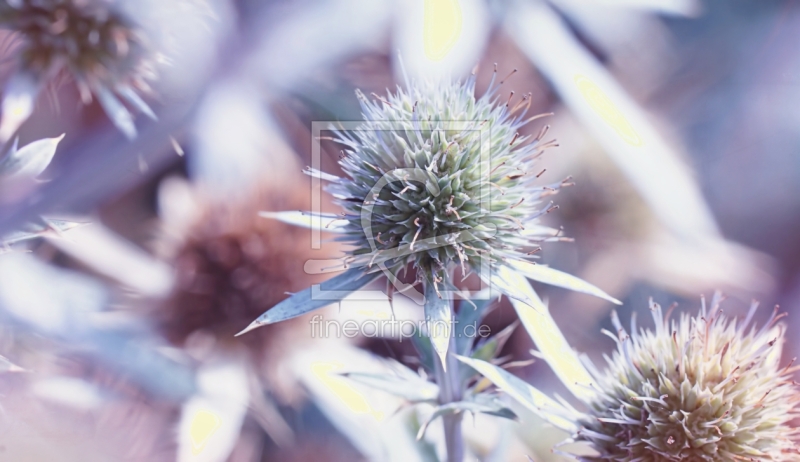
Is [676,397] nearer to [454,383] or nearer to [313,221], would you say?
[454,383]

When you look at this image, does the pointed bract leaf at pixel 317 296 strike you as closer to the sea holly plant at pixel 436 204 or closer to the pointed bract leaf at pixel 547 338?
the sea holly plant at pixel 436 204

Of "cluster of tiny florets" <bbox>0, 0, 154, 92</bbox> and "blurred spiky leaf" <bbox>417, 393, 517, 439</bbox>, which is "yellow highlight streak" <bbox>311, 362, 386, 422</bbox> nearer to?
"blurred spiky leaf" <bbox>417, 393, 517, 439</bbox>

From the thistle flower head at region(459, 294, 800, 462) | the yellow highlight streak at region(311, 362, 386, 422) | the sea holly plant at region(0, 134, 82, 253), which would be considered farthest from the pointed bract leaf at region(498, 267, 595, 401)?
the sea holly plant at region(0, 134, 82, 253)

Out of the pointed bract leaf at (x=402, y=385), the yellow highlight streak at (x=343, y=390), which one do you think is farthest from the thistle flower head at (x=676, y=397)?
the yellow highlight streak at (x=343, y=390)

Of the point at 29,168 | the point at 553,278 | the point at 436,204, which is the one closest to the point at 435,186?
the point at 436,204

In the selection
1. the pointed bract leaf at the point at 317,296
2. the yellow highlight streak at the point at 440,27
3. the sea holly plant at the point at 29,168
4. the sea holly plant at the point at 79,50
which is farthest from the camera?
the yellow highlight streak at the point at 440,27

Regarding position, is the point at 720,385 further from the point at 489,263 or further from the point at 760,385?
the point at 489,263
